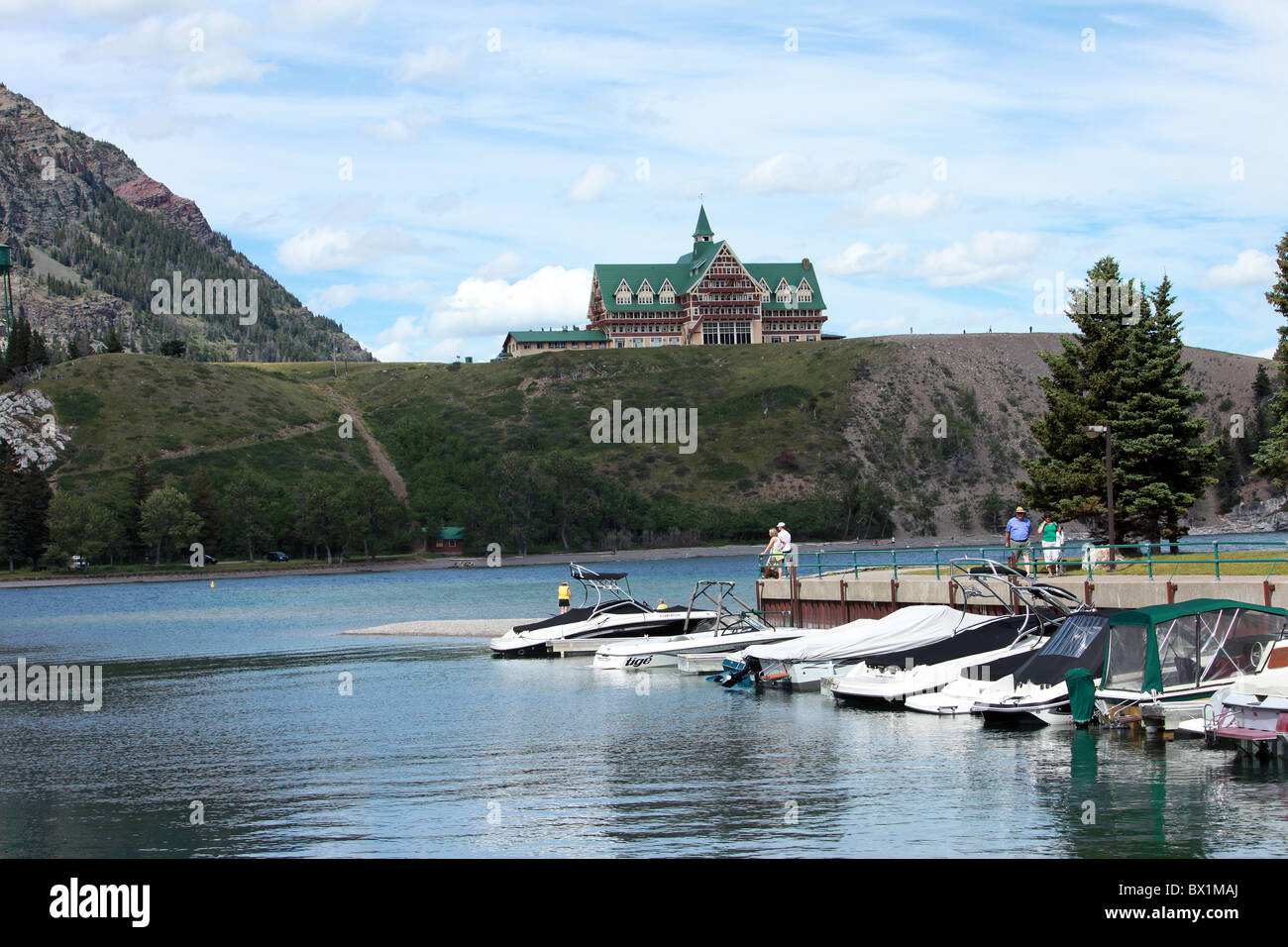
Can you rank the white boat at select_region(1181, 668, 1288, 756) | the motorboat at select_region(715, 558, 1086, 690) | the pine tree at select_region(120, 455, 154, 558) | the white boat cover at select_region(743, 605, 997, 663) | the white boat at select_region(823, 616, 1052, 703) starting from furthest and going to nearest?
1. the pine tree at select_region(120, 455, 154, 558)
2. the white boat cover at select_region(743, 605, 997, 663)
3. the motorboat at select_region(715, 558, 1086, 690)
4. the white boat at select_region(823, 616, 1052, 703)
5. the white boat at select_region(1181, 668, 1288, 756)

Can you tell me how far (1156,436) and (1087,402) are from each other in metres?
3.56

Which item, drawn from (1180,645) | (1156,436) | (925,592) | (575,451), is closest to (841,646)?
(925,592)

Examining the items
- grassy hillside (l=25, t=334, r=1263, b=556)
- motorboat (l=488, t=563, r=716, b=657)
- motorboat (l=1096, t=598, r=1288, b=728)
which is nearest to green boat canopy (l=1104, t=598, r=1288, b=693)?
motorboat (l=1096, t=598, r=1288, b=728)

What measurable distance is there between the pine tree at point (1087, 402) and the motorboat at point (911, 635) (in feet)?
45.1

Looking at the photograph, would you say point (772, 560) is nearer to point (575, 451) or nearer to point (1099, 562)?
point (1099, 562)

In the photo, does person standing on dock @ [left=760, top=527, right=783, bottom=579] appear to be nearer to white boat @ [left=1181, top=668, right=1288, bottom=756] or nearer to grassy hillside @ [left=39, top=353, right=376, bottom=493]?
white boat @ [left=1181, top=668, right=1288, bottom=756]

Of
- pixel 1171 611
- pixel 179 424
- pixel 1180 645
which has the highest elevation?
pixel 179 424

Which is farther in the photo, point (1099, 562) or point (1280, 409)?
point (1280, 409)

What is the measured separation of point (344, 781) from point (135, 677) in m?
25.7

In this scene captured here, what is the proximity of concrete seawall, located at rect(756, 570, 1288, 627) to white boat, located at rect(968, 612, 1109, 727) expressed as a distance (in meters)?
6.84

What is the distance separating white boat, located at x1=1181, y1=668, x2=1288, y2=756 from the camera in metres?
23.1

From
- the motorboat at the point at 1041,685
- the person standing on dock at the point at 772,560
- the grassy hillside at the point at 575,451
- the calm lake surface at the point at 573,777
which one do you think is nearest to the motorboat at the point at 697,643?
the calm lake surface at the point at 573,777

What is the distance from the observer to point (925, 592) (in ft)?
138
